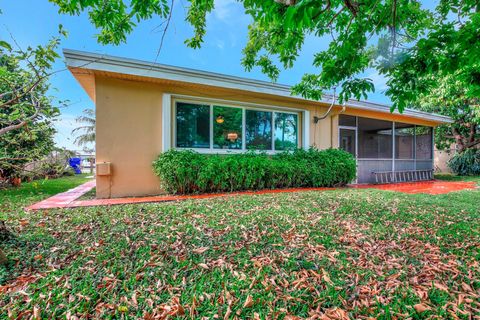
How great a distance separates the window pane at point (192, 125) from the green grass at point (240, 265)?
9.64ft

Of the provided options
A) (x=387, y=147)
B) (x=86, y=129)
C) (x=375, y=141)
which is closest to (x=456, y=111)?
(x=387, y=147)

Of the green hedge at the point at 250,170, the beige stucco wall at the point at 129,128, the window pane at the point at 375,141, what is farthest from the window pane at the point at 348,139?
the beige stucco wall at the point at 129,128

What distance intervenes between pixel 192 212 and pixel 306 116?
567 centimetres

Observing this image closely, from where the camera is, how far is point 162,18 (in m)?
3.72

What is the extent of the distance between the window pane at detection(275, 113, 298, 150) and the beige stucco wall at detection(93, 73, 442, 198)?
7.89 feet

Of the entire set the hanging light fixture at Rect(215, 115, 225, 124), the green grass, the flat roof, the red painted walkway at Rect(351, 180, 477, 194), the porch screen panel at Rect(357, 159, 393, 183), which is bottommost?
the green grass

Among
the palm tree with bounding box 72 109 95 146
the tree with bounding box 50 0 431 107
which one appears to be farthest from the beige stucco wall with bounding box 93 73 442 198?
the palm tree with bounding box 72 109 95 146

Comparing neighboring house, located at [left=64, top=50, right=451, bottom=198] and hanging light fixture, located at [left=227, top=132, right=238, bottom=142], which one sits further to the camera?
hanging light fixture, located at [left=227, top=132, right=238, bottom=142]

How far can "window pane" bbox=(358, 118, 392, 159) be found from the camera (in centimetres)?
1167

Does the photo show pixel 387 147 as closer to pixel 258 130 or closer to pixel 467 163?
pixel 467 163

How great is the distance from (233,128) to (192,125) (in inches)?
51.0

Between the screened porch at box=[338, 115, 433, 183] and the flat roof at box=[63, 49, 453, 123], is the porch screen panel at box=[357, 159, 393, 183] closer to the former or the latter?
the screened porch at box=[338, 115, 433, 183]

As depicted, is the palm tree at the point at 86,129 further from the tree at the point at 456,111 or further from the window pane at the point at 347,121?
the tree at the point at 456,111

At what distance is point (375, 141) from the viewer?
1240 centimetres
